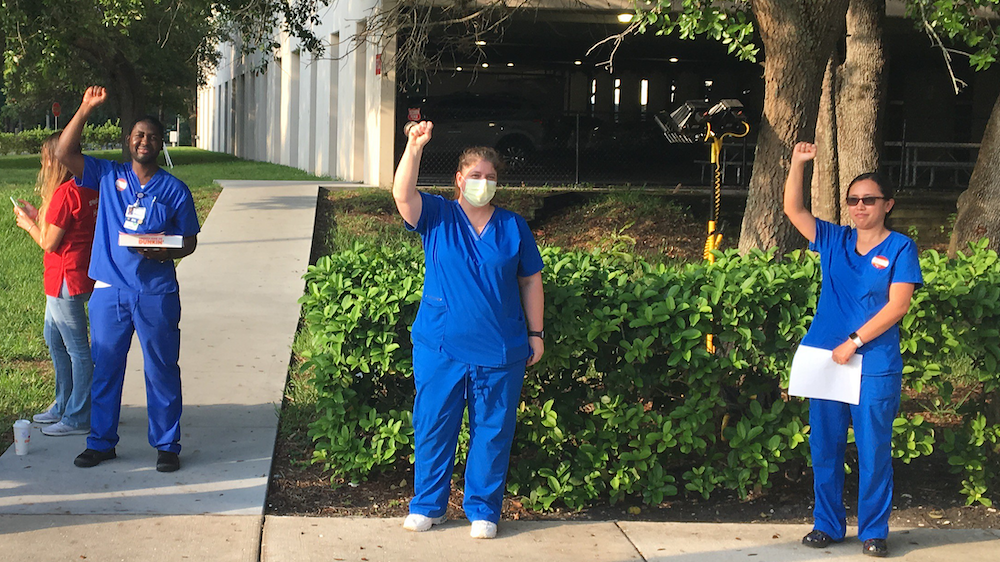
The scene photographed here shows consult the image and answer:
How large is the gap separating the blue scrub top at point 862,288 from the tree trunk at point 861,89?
595 centimetres

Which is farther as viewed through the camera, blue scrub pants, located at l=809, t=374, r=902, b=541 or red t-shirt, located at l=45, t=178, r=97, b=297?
red t-shirt, located at l=45, t=178, r=97, b=297

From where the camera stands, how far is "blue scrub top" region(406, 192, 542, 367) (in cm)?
434

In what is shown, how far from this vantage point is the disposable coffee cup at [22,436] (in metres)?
5.26

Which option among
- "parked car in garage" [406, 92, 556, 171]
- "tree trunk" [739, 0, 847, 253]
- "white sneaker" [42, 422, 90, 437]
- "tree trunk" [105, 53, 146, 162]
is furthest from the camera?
"tree trunk" [105, 53, 146, 162]

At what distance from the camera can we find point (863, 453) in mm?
4473

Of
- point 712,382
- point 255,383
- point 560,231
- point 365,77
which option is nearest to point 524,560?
point 712,382

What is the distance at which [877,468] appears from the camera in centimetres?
446

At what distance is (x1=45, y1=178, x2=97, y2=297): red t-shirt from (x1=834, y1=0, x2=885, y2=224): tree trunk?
726cm

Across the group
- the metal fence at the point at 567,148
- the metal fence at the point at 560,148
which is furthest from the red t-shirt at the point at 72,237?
the metal fence at the point at 560,148

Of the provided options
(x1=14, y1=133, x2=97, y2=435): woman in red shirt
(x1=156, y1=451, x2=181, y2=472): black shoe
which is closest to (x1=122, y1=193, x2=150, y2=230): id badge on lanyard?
(x1=14, y1=133, x2=97, y2=435): woman in red shirt

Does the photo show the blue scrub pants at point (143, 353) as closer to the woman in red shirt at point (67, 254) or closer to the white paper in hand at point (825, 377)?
the woman in red shirt at point (67, 254)

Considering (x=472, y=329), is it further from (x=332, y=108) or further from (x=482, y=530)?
(x=332, y=108)

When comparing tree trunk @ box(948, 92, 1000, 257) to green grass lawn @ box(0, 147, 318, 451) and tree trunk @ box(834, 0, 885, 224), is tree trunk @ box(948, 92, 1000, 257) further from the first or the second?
green grass lawn @ box(0, 147, 318, 451)

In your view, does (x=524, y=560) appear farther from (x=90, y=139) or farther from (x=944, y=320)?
(x=90, y=139)
